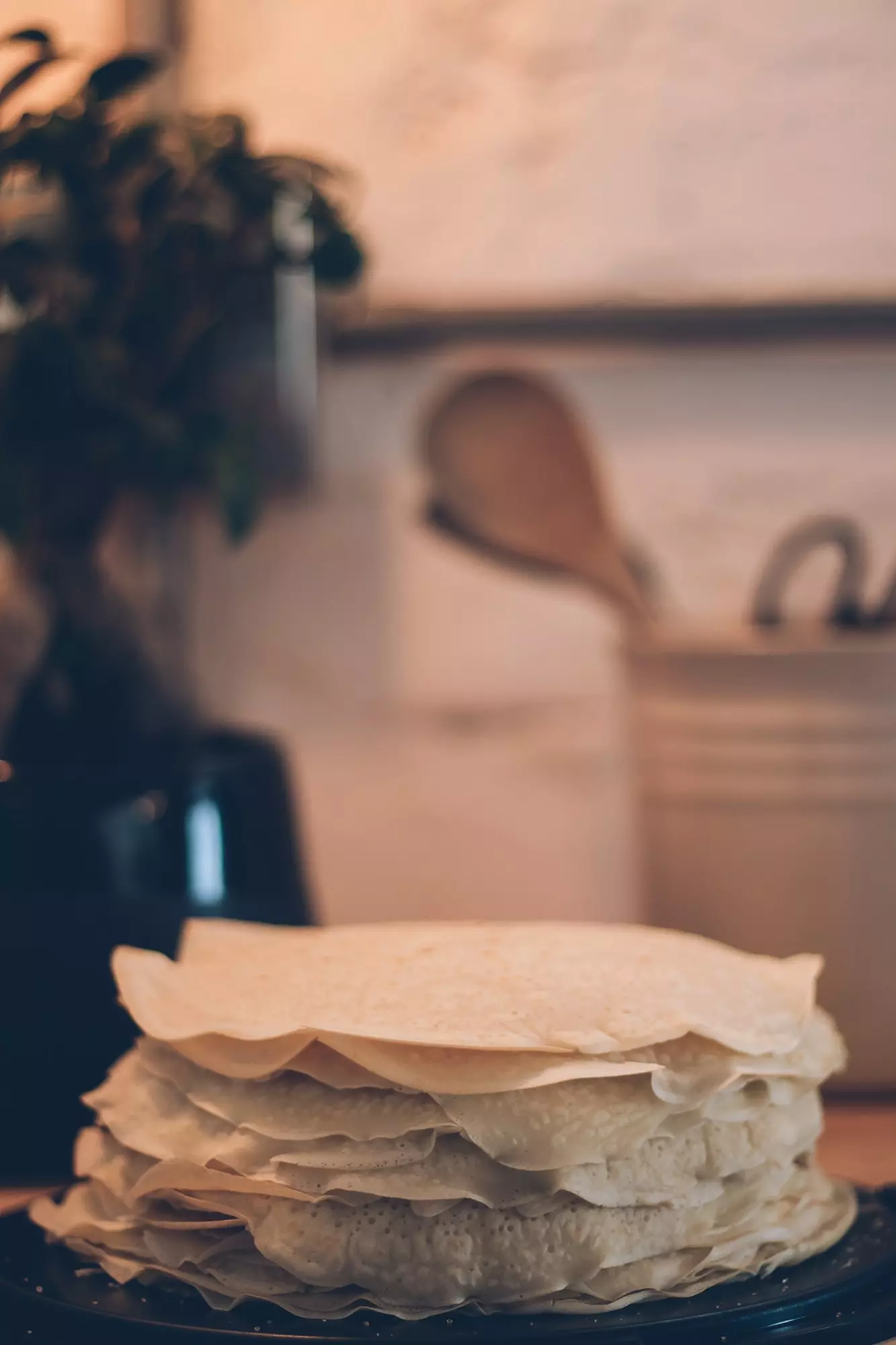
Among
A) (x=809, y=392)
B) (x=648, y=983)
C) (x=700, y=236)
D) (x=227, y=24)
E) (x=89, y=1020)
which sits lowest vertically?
(x=89, y=1020)

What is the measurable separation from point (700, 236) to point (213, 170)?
14.4 inches

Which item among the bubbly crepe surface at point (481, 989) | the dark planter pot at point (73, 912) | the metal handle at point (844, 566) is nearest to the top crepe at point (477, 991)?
the bubbly crepe surface at point (481, 989)

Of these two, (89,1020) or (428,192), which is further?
(428,192)

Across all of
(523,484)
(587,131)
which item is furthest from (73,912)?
(587,131)

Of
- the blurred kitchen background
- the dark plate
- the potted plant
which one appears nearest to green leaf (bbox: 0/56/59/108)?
the potted plant

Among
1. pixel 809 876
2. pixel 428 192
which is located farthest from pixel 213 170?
pixel 809 876

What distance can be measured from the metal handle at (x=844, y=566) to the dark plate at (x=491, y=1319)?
0.40m

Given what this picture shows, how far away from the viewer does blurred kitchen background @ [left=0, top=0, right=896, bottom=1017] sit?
36.4 inches

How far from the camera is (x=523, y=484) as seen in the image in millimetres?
816

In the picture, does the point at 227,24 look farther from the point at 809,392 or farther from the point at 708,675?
the point at 708,675

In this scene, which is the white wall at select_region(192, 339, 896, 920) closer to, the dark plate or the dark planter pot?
the dark planter pot

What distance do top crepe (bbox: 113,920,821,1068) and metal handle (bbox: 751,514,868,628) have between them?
28 centimetres

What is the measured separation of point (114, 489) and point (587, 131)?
44cm

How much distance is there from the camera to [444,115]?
953mm
